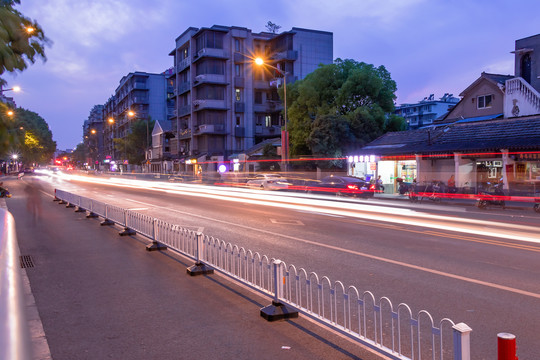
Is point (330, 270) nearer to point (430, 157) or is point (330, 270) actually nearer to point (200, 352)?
point (200, 352)

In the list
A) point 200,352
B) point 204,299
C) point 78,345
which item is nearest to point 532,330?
point 200,352

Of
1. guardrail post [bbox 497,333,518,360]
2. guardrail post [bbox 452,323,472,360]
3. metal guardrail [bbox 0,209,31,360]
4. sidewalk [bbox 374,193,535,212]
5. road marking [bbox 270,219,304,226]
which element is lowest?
sidewalk [bbox 374,193,535,212]

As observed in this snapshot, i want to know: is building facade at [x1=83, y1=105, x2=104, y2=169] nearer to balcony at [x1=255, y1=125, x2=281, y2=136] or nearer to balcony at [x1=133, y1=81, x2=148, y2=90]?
balcony at [x1=133, y1=81, x2=148, y2=90]

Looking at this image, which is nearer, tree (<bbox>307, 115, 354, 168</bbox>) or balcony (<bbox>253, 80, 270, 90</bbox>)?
tree (<bbox>307, 115, 354, 168</bbox>)

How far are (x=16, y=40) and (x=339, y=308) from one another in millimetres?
5338

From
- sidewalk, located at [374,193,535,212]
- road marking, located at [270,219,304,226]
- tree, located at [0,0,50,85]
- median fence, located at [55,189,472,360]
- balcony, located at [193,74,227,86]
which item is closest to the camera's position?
tree, located at [0,0,50,85]

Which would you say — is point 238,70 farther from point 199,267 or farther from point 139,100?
point 199,267

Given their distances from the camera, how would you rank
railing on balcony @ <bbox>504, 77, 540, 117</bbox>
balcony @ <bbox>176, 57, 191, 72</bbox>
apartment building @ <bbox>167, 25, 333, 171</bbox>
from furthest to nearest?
balcony @ <bbox>176, 57, 191, 72</bbox> → apartment building @ <bbox>167, 25, 333, 171</bbox> → railing on balcony @ <bbox>504, 77, 540, 117</bbox>

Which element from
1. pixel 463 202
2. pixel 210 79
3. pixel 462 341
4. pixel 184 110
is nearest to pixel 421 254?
pixel 462 341

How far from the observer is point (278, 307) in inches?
241

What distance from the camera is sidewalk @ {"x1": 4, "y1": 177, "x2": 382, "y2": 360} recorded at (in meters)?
5.09

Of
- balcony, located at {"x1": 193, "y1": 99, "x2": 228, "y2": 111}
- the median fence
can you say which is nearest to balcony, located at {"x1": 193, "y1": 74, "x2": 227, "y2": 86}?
balcony, located at {"x1": 193, "y1": 99, "x2": 228, "y2": 111}

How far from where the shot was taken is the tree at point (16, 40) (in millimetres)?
2695

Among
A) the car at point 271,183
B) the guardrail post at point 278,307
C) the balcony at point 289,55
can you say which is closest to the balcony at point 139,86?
the balcony at point 289,55
